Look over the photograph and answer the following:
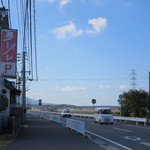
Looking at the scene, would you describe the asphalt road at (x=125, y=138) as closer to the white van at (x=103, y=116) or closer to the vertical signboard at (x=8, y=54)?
the vertical signboard at (x=8, y=54)

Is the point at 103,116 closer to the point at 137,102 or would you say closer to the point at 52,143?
the point at 137,102

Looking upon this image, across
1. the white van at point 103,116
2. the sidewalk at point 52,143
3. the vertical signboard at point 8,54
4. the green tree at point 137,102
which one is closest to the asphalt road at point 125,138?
the sidewalk at point 52,143

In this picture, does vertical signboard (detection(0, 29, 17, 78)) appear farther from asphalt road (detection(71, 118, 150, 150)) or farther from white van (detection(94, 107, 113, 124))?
white van (detection(94, 107, 113, 124))

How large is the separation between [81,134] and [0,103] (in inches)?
281

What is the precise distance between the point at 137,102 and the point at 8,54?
110ft

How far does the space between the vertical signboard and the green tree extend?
32717 mm

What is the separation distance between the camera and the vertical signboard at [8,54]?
51.5ft

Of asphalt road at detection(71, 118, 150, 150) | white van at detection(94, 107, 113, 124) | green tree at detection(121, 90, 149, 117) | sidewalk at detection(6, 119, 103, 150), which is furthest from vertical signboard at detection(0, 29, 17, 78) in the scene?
green tree at detection(121, 90, 149, 117)

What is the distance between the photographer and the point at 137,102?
153 ft

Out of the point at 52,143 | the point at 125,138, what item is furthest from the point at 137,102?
the point at 52,143

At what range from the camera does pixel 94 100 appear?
49.0 m

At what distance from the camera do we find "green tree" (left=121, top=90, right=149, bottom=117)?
4662 centimetres

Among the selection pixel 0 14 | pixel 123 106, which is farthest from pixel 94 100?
pixel 0 14

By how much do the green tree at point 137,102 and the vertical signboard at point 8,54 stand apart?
32717mm
